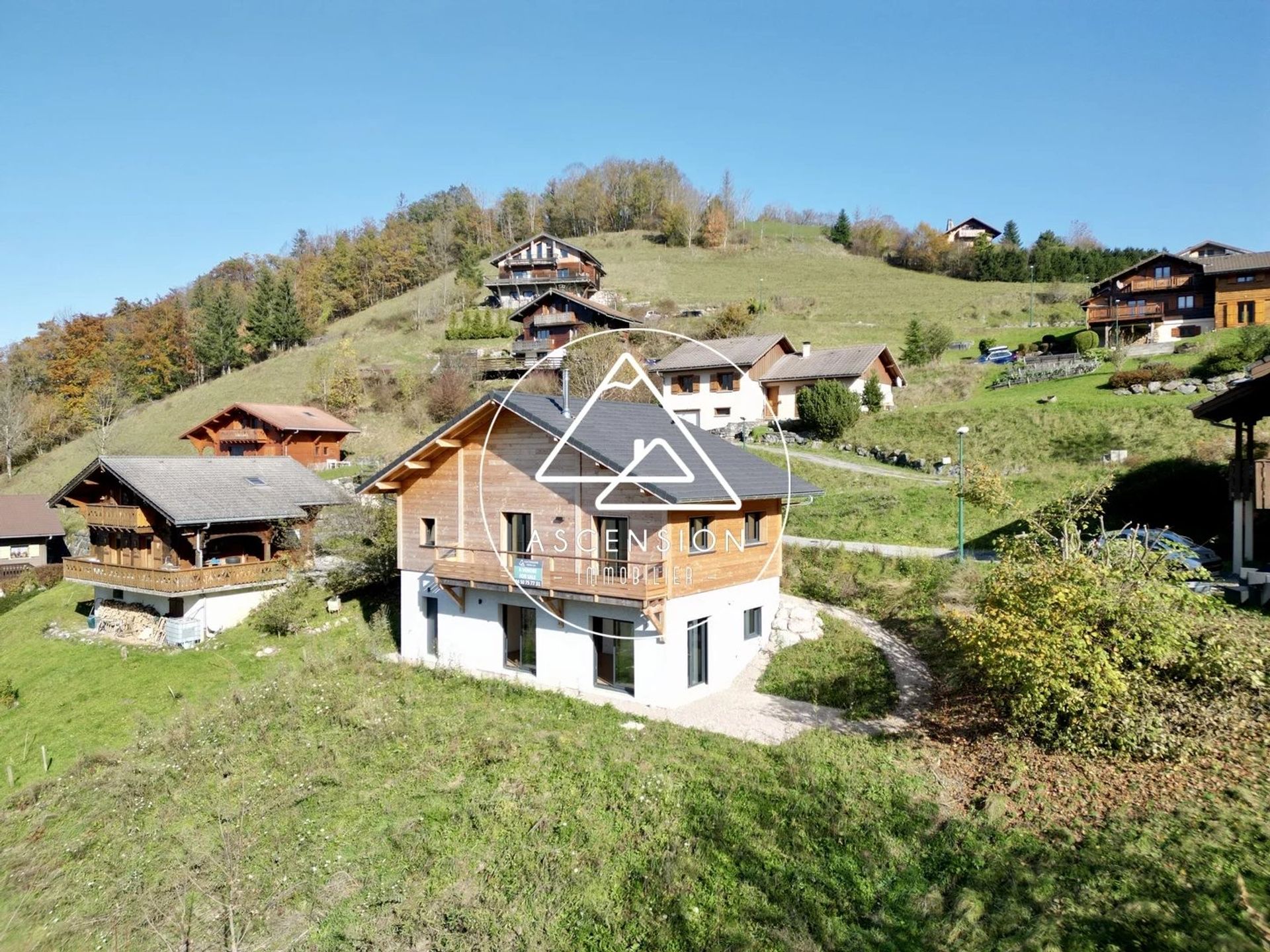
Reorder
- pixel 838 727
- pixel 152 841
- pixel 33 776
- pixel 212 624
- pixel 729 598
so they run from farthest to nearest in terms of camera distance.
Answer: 1. pixel 212 624
2. pixel 729 598
3. pixel 33 776
4. pixel 838 727
5. pixel 152 841

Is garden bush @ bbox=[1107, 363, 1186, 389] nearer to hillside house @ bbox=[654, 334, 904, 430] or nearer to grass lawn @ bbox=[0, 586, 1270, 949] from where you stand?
hillside house @ bbox=[654, 334, 904, 430]

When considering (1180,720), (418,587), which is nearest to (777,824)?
(1180,720)

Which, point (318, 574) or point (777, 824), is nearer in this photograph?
point (777, 824)

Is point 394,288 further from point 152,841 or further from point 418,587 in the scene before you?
point 152,841

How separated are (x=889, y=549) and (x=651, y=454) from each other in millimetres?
11765

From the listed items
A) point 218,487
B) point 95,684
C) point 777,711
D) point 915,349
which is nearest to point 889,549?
point 777,711

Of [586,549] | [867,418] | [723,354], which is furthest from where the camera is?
[723,354]

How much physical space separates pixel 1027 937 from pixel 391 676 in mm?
16799

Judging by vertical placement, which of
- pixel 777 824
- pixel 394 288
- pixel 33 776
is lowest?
pixel 33 776

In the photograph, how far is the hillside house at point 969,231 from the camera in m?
107

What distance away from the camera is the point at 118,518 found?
28.5m

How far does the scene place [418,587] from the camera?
2314cm

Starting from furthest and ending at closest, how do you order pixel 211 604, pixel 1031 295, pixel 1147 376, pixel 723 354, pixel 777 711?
pixel 1031 295 → pixel 723 354 → pixel 1147 376 → pixel 211 604 → pixel 777 711

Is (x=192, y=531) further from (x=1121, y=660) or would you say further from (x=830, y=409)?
(x=830, y=409)
